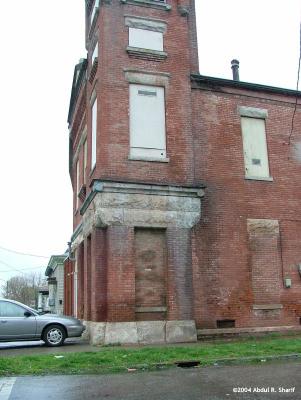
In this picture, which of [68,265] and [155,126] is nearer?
[155,126]

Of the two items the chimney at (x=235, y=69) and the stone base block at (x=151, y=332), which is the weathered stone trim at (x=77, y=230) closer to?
the stone base block at (x=151, y=332)

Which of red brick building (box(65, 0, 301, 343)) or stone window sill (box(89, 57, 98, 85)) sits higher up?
stone window sill (box(89, 57, 98, 85))

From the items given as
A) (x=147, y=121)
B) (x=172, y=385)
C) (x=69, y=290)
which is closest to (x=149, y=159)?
(x=147, y=121)

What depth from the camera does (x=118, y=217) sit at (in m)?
15.0

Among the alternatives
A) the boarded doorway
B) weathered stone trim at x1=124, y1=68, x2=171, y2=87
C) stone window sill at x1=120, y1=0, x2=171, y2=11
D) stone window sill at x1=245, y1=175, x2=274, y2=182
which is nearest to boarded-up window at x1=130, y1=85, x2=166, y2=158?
weathered stone trim at x1=124, y1=68, x2=171, y2=87

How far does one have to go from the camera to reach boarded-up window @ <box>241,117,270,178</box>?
1766 centimetres

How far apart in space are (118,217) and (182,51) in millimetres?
6184

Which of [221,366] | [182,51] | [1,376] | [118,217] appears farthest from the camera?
[182,51]

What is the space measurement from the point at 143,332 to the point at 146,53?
8700 millimetres

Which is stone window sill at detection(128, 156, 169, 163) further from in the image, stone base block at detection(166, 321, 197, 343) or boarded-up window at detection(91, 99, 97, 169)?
stone base block at detection(166, 321, 197, 343)

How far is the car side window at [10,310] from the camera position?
14820 mm

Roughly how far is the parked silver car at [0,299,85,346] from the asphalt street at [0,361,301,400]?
5.74 m

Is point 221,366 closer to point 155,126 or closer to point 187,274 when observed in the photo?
point 187,274

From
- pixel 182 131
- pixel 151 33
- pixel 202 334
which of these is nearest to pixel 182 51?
pixel 151 33
